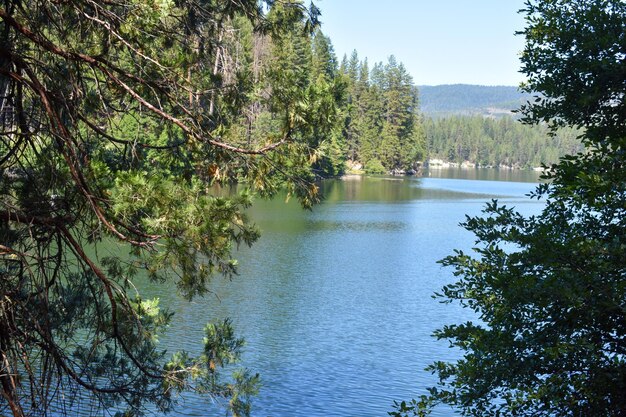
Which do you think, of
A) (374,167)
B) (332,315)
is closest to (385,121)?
(374,167)

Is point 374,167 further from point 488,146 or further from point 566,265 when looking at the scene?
point 488,146

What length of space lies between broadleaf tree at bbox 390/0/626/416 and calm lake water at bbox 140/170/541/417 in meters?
4.93

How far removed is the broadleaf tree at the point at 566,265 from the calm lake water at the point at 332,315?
4928 millimetres

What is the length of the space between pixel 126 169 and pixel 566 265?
3396 millimetres

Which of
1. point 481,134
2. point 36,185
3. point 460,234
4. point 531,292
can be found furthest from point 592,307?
point 481,134

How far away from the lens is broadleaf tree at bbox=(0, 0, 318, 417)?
4.73 meters

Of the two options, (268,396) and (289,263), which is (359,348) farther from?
(289,263)

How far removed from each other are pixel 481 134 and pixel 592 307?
161 meters

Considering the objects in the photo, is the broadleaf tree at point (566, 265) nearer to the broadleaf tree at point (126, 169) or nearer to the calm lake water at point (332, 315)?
the broadleaf tree at point (126, 169)

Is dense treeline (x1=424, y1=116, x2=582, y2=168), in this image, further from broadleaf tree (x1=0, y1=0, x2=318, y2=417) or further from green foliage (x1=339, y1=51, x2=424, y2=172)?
broadleaf tree (x1=0, y1=0, x2=318, y2=417)

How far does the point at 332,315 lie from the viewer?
637 inches

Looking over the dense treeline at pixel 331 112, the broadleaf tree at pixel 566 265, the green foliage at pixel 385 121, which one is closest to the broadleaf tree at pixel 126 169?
the dense treeline at pixel 331 112

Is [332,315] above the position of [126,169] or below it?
below

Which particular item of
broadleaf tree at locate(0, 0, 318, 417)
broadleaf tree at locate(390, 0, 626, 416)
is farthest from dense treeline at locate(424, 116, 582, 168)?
broadleaf tree at locate(0, 0, 318, 417)
